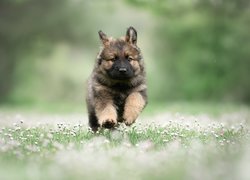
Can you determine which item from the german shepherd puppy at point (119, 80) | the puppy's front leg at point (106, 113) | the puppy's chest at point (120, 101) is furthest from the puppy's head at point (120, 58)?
the puppy's front leg at point (106, 113)

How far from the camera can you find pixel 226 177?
5.00 meters

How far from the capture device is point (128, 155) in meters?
6.17

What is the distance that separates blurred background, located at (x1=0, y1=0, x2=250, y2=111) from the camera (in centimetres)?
2623

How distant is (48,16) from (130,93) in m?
18.4

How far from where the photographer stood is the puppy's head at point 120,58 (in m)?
8.84

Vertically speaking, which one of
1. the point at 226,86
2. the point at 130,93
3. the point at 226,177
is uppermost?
the point at 226,86

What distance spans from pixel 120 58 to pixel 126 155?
293 centimetres

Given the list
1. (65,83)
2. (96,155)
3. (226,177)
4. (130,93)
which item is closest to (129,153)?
(96,155)

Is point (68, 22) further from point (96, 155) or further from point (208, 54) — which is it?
point (96, 155)

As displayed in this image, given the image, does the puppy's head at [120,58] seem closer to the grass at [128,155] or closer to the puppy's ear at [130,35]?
the puppy's ear at [130,35]

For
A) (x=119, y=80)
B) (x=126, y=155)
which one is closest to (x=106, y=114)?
(x=119, y=80)

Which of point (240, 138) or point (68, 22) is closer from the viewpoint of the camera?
point (240, 138)

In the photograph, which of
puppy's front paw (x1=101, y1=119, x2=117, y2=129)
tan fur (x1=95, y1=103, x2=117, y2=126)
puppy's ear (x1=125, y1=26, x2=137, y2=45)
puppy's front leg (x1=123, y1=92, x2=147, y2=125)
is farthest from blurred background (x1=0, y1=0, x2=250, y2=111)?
puppy's front paw (x1=101, y1=119, x2=117, y2=129)

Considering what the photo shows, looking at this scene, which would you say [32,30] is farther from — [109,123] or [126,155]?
[126,155]
